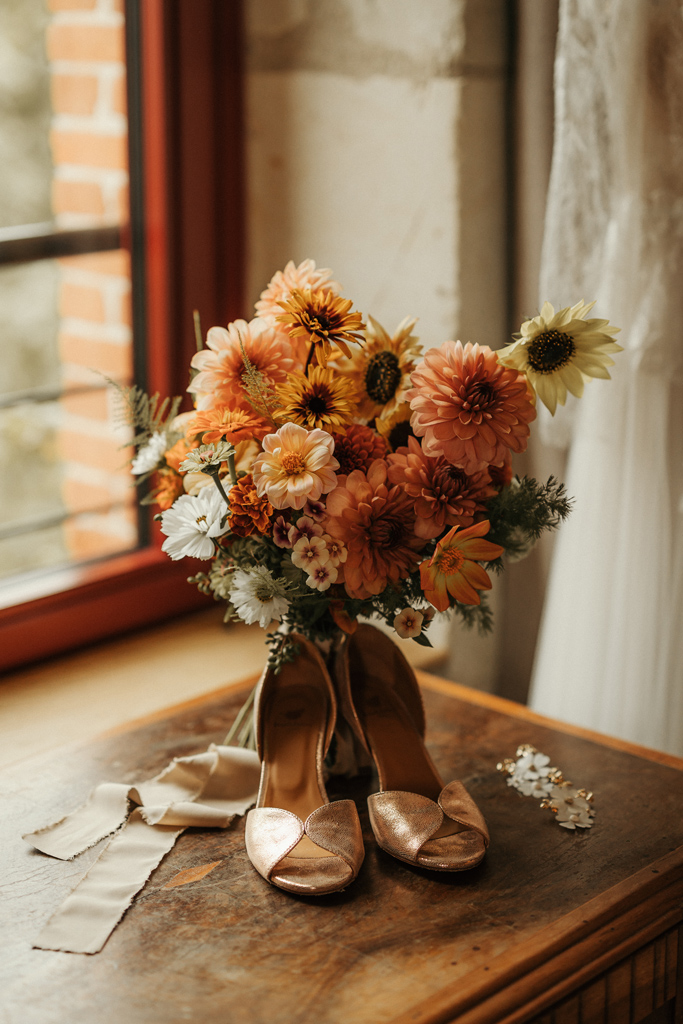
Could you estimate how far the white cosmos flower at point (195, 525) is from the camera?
38.0 inches

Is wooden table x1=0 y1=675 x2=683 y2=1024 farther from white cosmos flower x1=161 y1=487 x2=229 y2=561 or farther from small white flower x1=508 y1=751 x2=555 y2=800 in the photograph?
white cosmos flower x1=161 y1=487 x2=229 y2=561

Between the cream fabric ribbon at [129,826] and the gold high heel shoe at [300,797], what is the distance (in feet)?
0.21

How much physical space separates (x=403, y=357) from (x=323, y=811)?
455mm

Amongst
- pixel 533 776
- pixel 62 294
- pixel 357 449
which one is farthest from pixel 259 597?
pixel 62 294

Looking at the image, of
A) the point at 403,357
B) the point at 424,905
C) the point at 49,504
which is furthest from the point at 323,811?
the point at 49,504

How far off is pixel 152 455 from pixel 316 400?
0.21m

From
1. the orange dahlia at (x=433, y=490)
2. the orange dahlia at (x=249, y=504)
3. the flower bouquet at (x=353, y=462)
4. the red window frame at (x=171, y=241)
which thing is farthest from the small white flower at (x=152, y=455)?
the red window frame at (x=171, y=241)

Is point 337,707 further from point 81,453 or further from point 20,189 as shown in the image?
point 20,189

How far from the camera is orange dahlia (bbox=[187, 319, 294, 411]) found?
1.02 meters

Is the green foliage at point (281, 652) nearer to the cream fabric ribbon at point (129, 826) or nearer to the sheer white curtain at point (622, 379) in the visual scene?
the cream fabric ribbon at point (129, 826)

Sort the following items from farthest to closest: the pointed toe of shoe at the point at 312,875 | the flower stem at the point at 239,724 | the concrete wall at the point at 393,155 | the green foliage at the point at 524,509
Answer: the concrete wall at the point at 393,155, the flower stem at the point at 239,724, the green foliage at the point at 524,509, the pointed toe of shoe at the point at 312,875

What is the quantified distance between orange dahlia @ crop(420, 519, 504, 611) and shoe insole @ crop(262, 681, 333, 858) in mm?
232

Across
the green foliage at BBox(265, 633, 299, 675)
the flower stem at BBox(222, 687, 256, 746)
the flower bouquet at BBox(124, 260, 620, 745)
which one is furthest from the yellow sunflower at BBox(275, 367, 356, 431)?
the flower stem at BBox(222, 687, 256, 746)

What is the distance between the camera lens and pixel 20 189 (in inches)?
58.1
